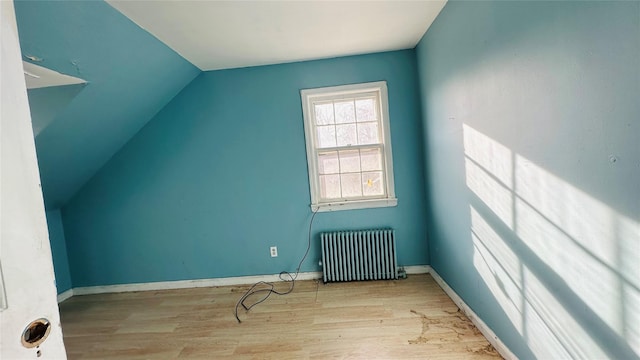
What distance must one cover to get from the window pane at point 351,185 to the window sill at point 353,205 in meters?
0.12

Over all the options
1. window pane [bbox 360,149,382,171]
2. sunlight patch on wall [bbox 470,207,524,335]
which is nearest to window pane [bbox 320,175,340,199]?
window pane [bbox 360,149,382,171]

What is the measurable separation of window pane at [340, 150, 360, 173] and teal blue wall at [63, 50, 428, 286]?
1.39ft

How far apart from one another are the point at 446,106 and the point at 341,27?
1103 mm

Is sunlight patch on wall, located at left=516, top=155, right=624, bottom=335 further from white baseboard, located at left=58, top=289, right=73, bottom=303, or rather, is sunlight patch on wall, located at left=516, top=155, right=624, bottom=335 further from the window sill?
white baseboard, located at left=58, top=289, right=73, bottom=303

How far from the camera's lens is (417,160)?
115 inches

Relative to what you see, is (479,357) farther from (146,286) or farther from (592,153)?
(146,286)

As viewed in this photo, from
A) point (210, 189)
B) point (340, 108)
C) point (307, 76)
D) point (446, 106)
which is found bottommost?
point (210, 189)

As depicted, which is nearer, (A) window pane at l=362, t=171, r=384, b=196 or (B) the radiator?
(B) the radiator

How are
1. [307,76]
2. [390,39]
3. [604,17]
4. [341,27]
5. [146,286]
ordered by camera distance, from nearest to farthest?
[604,17] < [341,27] < [390,39] < [307,76] < [146,286]

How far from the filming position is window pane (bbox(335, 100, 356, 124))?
2.98 m

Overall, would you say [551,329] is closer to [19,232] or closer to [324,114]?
[19,232]

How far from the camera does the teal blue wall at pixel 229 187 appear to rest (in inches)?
114

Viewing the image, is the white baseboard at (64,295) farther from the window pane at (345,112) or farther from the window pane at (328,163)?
the window pane at (345,112)

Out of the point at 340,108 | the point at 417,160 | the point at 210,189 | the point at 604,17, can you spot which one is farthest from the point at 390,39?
the point at 210,189
